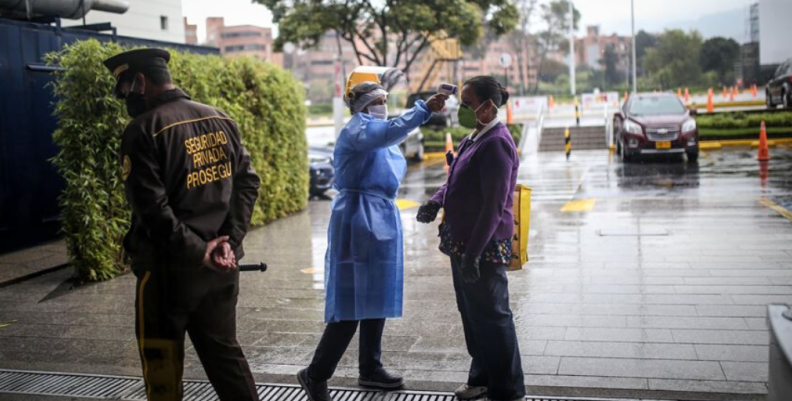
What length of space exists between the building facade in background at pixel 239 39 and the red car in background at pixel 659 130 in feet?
26.0

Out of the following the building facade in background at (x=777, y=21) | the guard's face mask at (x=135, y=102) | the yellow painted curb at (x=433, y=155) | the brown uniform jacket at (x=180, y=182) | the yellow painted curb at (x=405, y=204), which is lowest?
the yellow painted curb at (x=405, y=204)

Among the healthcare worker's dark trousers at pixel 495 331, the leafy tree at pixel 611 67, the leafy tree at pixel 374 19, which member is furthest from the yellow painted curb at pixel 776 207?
the leafy tree at pixel 611 67

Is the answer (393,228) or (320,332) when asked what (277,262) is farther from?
(393,228)

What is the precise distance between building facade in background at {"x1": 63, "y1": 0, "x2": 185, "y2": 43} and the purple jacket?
1251 cm

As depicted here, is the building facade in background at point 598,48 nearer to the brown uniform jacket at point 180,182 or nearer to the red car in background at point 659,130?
the red car in background at point 659,130

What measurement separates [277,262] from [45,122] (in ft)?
11.7

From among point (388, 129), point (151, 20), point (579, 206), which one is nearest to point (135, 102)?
point (388, 129)

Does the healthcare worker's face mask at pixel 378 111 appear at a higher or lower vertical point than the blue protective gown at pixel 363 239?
higher

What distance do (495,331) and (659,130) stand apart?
15.4m

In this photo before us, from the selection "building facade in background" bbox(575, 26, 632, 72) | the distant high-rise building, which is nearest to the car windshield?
the distant high-rise building

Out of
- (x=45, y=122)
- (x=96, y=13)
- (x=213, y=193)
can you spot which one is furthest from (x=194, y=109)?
(x=96, y=13)

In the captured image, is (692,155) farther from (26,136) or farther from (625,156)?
(26,136)

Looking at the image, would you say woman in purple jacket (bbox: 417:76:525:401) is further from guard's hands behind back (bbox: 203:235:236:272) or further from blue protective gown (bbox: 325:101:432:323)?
guard's hands behind back (bbox: 203:235:236:272)

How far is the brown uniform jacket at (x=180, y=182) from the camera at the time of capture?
140 inches
